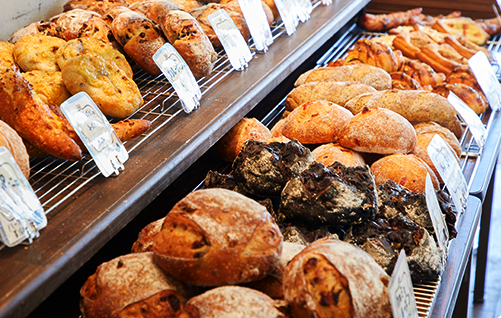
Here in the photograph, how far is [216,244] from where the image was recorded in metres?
1.04

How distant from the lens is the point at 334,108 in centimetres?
203

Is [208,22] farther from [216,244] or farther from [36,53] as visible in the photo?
[216,244]

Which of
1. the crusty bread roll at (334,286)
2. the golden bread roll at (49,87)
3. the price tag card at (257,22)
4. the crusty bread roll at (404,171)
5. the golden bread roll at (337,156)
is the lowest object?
the crusty bread roll at (404,171)

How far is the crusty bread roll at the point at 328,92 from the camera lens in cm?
233

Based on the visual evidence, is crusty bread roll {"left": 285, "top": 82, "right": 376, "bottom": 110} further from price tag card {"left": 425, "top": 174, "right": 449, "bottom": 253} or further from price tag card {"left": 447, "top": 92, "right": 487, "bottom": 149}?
price tag card {"left": 425, "top": 174, "right": 449, "bottom": 253}

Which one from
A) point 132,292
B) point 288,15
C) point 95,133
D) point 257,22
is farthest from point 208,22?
point 132,292

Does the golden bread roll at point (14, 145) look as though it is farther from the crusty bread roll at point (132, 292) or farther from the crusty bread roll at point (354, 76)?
the crusty bread roll at point (354, 76)

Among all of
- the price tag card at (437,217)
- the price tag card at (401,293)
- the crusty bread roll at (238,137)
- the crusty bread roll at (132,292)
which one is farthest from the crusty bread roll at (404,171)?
the crusty bread roll at (132,292)

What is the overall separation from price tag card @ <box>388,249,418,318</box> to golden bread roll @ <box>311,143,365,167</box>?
73 centimetres

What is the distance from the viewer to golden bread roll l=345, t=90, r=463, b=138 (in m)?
2.19

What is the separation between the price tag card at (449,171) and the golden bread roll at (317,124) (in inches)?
15.9

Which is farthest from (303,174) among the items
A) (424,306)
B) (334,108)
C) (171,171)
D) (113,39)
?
(113,39)

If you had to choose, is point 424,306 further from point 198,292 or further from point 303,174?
point 198,292

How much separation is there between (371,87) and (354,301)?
1.61 m
